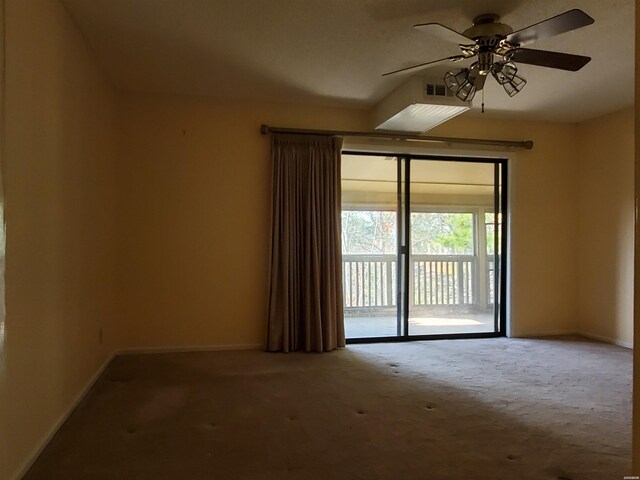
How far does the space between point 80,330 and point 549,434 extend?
9.84 feet

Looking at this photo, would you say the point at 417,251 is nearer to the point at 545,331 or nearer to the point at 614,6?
the point at 545,331

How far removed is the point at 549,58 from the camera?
2.56 m

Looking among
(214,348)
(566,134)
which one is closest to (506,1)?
(566,134)

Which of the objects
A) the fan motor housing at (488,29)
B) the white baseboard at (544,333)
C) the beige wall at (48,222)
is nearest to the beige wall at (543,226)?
the white baseboard at (544,333)

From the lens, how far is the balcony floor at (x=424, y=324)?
15.4ft

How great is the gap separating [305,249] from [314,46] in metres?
1.87

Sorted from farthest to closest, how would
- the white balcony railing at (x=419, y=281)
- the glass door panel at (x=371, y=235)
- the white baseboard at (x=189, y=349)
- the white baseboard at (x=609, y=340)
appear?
the white balcony railing at (x=419, y=281)
the glass door panel at (x=371, y=235)
the white baseboard at (x=609, y=340)
the white baseboard at (x=189, y=349)

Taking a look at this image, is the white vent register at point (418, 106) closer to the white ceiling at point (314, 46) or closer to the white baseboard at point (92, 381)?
the white ceiling at point (314, 46)

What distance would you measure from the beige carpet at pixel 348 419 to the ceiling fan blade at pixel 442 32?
219 cm

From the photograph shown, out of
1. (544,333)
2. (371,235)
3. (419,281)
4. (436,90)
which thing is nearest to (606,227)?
(544,333)

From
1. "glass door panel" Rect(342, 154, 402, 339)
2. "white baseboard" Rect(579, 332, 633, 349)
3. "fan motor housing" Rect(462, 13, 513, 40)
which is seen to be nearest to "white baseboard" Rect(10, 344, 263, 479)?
"glass door panel" Rect(342, 154, 402, 339)

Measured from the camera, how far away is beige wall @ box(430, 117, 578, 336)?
16.0 ft

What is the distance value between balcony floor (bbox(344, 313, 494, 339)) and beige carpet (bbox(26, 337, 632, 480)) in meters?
0.77

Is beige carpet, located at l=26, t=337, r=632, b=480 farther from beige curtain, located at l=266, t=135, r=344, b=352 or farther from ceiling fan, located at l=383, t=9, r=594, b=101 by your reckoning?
ceiling fan, located at l=383, t=9, r=594, b=101
